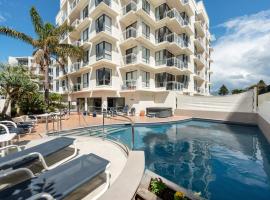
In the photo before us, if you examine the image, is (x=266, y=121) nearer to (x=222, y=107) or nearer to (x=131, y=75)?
(x=222, y=107)

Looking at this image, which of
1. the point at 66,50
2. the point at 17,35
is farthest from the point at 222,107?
the point at 17,35

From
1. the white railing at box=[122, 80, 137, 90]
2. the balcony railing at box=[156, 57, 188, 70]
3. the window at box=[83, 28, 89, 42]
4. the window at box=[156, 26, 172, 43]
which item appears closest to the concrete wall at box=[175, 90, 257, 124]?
the balcony railing at box=[156, 57, 188, 70]

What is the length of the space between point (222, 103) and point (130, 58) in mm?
13498

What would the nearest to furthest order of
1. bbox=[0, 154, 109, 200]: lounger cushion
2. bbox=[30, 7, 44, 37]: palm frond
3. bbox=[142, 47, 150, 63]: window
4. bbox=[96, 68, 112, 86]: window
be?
bbox=[0, 154, 109, 200]: lounger cushion, bbox=[30, 7, 44, 37]: palm frond, bbox=[96, 68, 112, 86]: window, bbox=[142, 47, 150, 63]: window

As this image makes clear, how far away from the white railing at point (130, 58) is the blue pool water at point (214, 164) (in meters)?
12.7

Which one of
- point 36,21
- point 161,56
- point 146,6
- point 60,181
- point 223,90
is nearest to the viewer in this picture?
point 60,181

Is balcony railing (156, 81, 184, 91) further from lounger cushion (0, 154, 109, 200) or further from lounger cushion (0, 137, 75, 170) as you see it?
lounger cushion (0, 154, 109, 200)

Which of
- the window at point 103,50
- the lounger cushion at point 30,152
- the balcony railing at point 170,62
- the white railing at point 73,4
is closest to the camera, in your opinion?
the lounger cushion at point 30,152

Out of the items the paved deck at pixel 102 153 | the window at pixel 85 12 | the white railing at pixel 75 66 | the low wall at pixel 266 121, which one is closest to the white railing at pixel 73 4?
A: the window at pixel 85 12

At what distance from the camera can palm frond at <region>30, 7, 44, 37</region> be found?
55.1ft

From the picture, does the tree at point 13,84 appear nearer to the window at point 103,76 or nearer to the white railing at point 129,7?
the window at point 103,76

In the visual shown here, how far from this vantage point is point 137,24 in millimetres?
20844

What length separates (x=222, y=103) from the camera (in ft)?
63.4

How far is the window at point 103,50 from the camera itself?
66.9 ft
